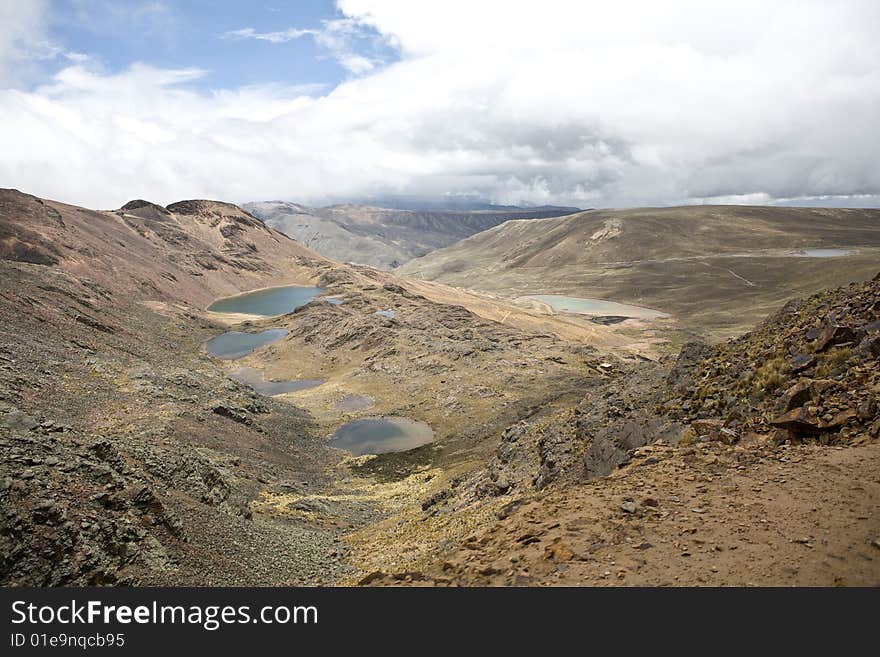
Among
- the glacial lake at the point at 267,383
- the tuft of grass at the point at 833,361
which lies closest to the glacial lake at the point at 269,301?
the glacial lake at the point at 267,383

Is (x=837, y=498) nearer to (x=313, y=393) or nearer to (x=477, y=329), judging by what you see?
(x=313, y=393)

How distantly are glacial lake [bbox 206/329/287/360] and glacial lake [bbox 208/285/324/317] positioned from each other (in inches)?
834

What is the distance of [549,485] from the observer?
62.1 ft

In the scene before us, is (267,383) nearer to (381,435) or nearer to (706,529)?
(381,435)

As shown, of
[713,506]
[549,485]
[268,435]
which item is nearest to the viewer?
[713,506]

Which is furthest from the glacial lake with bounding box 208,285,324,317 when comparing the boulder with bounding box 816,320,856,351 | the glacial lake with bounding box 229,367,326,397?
the boulder with bounding box 816,320,856,351

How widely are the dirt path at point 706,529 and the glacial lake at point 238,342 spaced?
242 ft

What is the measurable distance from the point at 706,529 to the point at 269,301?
13000 cm

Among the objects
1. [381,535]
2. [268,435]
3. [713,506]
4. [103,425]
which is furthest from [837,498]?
[268,435]

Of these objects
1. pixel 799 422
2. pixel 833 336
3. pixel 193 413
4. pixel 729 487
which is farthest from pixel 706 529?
pixel 193 413

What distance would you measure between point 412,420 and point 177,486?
30.1 metres

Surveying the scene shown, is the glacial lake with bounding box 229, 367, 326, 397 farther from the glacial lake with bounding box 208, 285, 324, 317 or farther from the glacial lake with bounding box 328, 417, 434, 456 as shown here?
the glacial lake with bounding box 208, 285, 324, 317

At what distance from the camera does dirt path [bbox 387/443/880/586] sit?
9586 millimetres

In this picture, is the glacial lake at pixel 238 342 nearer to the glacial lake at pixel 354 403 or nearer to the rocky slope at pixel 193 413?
the rocky slope at pixel 193 413
